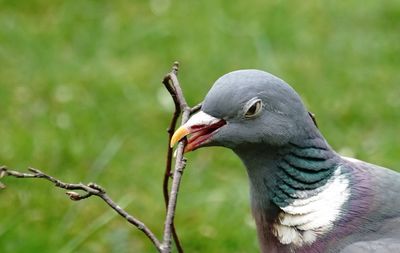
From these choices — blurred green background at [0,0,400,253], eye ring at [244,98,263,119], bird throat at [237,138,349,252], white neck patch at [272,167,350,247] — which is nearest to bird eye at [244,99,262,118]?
eye ring at [244,98,263,119]

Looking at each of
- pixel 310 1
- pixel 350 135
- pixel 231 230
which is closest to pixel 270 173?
pixel 231 230

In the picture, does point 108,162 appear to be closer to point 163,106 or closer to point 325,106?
point 163,106

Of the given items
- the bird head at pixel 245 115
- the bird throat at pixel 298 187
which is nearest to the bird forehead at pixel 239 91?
the bird head at pixel 245 115

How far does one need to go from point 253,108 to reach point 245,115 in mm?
26

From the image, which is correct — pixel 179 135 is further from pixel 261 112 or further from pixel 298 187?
pixel 298 187

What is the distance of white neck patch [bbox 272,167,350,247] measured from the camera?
2674mm

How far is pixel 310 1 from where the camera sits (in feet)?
19.5

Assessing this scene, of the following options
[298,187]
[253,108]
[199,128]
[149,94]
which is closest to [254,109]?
[253,108]

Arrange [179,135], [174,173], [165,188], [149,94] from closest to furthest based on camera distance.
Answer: [174,173] → [179,135] → [165,188] → [149,94]

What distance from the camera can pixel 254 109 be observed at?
2.58 meters

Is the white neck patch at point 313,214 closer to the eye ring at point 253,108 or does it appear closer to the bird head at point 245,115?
the bird head at point 245,115

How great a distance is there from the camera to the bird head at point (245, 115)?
8.32 ft

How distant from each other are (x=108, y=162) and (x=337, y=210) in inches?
81.9

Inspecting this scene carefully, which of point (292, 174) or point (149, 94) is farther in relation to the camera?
point (149, 94)
